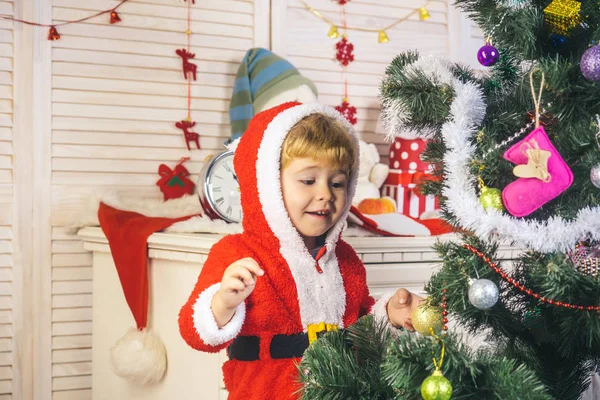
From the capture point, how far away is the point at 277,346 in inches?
47.3

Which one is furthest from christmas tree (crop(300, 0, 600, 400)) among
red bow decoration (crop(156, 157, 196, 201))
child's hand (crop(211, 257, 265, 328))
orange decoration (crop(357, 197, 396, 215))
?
red bow decoration (crop(156, 157, 196, 201))

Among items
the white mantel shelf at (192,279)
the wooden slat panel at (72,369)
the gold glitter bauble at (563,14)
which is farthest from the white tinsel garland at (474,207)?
the wooden slat panel at (72,369)

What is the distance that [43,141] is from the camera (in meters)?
2.07

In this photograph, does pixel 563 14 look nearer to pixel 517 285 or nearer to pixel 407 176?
pixel 517 285

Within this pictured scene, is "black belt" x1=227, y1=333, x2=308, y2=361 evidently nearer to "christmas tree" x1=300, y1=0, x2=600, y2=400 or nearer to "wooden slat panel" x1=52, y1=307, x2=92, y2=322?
"christmas tree" x1=300, y1=0, x2=600, y2=400

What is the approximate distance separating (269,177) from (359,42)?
4.38 ft

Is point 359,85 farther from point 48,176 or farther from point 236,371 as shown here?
point 236,371

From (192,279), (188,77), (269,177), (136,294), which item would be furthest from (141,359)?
(188,77)

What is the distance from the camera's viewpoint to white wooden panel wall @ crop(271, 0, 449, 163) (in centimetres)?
234

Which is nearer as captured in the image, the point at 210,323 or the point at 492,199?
the point at 492,199

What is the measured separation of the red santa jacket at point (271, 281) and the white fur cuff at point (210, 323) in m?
0.01

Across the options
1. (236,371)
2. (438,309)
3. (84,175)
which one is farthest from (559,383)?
(84,175)

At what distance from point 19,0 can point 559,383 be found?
176 centimetres

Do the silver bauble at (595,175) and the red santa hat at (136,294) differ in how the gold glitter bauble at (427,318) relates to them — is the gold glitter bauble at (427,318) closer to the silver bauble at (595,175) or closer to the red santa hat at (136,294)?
the silver bauble at (595,175)
